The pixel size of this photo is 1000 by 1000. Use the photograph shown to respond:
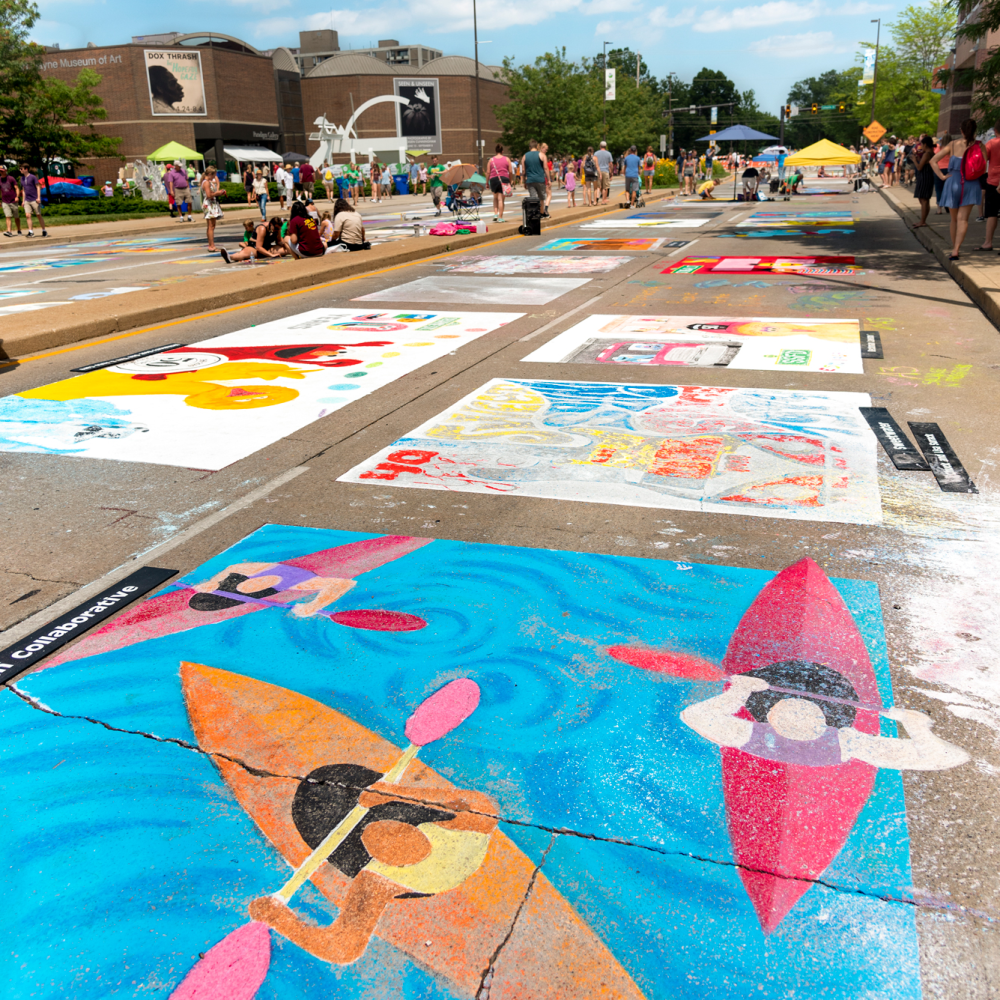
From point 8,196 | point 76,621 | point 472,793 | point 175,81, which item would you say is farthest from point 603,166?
point 175,81

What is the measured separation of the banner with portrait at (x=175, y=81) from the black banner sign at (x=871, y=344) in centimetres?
6593

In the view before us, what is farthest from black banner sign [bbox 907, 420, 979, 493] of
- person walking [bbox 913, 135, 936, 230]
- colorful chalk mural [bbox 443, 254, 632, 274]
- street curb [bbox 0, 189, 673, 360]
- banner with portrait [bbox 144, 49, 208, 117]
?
banner with portrait [bbox 144, 49, 208, 117]

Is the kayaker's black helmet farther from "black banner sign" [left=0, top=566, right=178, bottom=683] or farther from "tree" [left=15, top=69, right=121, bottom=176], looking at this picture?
"tree" [left=15, top=69, right=121, bottom=176]

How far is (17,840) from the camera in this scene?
8.76 ft

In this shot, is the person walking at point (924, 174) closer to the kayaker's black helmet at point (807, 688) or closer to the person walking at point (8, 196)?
the kayaker's black helmet at point (807, 688)

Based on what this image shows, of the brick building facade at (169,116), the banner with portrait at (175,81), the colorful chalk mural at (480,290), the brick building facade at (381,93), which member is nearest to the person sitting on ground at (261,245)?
the colorful chalk mural at (480,290)

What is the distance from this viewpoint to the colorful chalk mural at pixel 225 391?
21.5 feet

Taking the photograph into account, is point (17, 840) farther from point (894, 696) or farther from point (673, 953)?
point (894, 696)

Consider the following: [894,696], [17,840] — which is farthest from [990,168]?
[17,840]

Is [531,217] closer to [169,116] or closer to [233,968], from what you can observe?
[233,968]

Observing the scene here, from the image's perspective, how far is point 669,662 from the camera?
137 inches

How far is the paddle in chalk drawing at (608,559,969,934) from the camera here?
8.27ft

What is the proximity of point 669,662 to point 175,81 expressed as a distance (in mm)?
71455

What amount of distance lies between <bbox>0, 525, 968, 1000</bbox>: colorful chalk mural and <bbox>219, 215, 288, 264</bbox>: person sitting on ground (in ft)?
49.6
